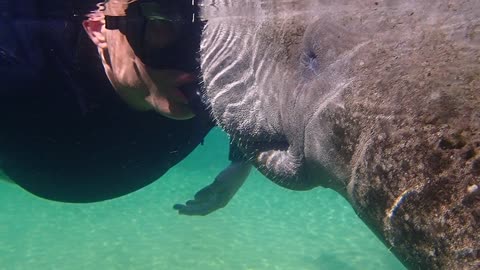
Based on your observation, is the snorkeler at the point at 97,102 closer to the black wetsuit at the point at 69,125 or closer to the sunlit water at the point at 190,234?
the black wetsuit at the point at 69,125

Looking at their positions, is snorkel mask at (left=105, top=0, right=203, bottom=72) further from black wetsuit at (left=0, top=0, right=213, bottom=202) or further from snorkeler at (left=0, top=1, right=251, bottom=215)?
black wetsuit at (left=0, top=0, right=213, bottom=202)

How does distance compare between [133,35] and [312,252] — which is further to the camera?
[312,252]

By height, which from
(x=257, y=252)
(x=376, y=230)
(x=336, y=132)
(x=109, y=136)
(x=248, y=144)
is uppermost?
(x=336, y=132)

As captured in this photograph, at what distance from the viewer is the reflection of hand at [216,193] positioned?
588cm

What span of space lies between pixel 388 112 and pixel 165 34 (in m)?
2.82

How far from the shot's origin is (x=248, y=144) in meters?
2.76

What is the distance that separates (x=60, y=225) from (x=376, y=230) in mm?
18565

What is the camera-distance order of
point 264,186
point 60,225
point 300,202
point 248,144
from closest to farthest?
point 248,144 → point 60,225 → point 300,202 → point 264,186

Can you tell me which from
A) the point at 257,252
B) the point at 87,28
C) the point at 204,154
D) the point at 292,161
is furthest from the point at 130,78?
the point at 204,154

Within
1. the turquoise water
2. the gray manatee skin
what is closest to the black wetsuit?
the gray manatee skin

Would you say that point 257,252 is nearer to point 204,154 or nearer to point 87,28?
point 87,28

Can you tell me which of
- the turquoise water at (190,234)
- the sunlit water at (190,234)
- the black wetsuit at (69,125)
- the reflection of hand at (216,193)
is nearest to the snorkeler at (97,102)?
the black wetsuit at (69,125)

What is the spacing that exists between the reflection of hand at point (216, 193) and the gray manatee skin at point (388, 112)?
11.5ft

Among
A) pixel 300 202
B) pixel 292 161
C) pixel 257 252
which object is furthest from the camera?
pixel 300 202
